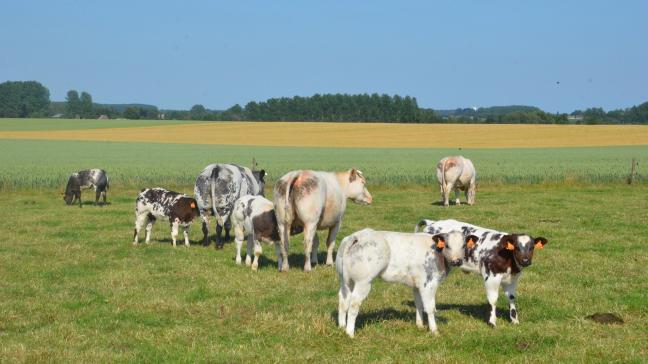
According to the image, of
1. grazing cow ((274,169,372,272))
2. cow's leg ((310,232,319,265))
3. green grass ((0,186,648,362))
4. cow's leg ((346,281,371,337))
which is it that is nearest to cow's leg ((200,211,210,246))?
green grass ((0,186,648,362))

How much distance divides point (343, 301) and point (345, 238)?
0.88 meters

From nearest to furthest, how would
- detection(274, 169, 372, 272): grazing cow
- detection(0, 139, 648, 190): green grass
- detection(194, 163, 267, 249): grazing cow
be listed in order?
1. detection(274, 169, 372, 272): grazing cow
2. detection(194, 163, 267, 249): grazing cow
3. detection(0, 139, 648, 190): green grass

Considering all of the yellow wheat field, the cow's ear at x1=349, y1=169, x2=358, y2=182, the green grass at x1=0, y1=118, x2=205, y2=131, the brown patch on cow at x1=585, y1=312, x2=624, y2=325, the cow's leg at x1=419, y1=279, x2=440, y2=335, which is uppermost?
the cow's ear at x1=349, y1=169, x2=358, y2=182

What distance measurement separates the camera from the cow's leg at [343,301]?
10.1 meters

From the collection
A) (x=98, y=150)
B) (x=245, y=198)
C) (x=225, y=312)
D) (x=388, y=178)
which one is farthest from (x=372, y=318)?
(x=98, y=150)

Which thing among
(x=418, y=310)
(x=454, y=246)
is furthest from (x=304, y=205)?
(x=454, y=246)

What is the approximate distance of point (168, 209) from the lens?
18.7 meters

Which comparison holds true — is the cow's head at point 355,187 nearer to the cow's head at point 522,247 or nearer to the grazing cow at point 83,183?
the cow's head at point 522,247

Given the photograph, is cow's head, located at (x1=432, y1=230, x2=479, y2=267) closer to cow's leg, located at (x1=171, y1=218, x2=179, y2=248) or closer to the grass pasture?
the grass pasture

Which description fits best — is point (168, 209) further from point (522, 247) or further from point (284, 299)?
point (522, 247)

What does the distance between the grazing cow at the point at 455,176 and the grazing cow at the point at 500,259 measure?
57.3ft

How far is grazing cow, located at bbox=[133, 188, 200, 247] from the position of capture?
61.0 ft

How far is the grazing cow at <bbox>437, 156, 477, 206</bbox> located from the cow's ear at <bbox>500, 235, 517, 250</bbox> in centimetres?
1773

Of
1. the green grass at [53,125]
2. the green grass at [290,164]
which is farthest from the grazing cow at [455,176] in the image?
the green grass at [53,125]
